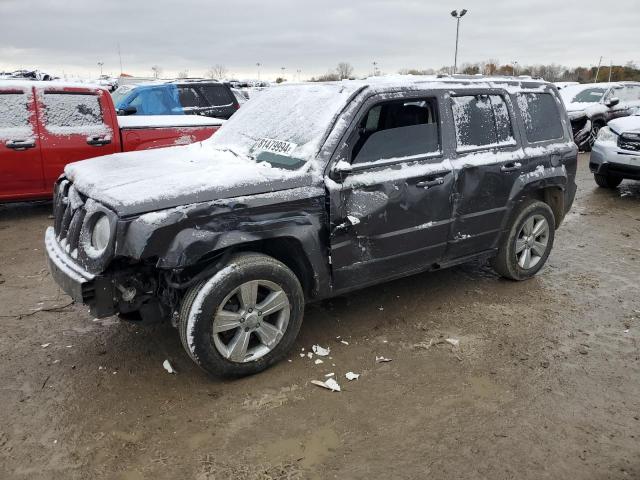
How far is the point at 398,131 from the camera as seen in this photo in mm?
3746

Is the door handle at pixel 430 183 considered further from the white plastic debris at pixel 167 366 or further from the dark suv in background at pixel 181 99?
the dark suv in background at pixel 181 99

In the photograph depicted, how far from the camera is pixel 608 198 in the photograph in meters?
8.71

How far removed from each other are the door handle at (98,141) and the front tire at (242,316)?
15.9 ft

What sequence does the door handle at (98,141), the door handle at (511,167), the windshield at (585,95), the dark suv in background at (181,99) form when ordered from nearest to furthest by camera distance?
the door handle at (511,167)
the door handle at (98,141)
the dark suv in background at (181,99)
the windshield at (585,95)

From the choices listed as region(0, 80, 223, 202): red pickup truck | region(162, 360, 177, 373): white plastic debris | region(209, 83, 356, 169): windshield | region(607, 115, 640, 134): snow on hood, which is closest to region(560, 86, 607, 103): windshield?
region(607, 115, 640, 134): snow on hood

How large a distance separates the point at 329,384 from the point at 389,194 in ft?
4.47

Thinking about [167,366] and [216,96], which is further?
[216,96]

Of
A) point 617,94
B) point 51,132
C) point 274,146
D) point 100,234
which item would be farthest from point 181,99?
point 617,94

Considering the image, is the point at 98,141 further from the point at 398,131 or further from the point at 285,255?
the point at 398,131

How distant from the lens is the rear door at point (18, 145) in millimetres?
6445

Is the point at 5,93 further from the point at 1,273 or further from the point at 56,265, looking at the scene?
the point at 56,265

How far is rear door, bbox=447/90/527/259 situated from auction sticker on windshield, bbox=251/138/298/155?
1.31 metres

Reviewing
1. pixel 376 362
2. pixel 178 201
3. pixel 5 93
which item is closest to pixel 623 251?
pixel 376 362

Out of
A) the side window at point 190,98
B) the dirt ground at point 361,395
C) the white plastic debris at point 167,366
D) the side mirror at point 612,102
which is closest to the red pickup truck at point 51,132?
the dirt ground at point 361,395
